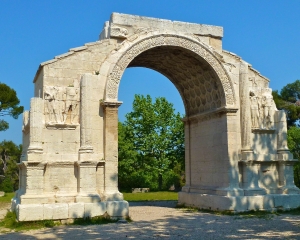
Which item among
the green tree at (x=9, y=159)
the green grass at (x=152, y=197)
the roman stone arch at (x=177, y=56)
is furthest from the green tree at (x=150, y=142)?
the roman stone arch at (x=177, y=56)

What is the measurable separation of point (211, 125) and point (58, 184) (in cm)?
642

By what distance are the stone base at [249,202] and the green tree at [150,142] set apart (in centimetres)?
1890

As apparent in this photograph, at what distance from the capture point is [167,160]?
→ 33.6 metres

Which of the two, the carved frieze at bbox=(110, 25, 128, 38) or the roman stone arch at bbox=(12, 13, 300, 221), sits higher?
the carved frieze at bbox=(110, 25, 128, 38)

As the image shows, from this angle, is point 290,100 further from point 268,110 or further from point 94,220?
point 94,220

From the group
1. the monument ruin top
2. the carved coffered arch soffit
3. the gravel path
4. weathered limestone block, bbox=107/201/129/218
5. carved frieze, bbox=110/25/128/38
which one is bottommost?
the gravel path

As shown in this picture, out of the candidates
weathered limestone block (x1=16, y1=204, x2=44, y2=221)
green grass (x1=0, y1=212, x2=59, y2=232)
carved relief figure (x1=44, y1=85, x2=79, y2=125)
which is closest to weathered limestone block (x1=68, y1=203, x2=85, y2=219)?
green grass (x1=0, y1=212, x2=59, y2=232)

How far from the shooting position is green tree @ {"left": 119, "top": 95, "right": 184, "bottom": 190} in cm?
3381

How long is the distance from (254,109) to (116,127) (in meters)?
5.42

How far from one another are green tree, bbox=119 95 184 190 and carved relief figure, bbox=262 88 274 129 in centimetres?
→ 1925

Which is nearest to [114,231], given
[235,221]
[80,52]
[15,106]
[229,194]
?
[235,221]

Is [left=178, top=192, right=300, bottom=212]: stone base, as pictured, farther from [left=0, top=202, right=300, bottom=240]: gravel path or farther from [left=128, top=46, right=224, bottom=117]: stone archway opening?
[left=128, top=46, right=224, bottom=117]: stone archway opening

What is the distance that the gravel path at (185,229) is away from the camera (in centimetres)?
938

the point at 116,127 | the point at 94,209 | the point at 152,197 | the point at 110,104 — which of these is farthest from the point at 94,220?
the point at 152,197
